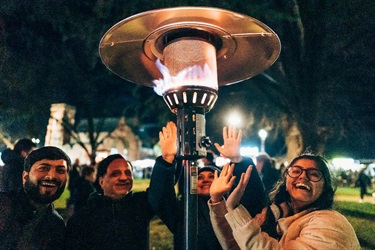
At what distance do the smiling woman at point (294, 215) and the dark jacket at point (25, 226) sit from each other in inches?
56.9

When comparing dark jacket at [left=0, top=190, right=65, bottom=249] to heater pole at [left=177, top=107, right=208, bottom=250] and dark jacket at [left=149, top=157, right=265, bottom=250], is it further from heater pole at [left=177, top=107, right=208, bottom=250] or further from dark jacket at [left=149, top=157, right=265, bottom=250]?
heater pole at [left=177, top=107, right=208, bottom=250]

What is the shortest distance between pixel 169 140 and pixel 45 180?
118 cm

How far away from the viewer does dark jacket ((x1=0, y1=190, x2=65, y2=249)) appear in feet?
8.78

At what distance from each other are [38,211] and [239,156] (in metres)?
2.02

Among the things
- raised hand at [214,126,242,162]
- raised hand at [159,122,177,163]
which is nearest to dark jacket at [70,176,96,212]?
raised hand at [214,126,242,162]

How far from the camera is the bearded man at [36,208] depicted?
2693 millimetres

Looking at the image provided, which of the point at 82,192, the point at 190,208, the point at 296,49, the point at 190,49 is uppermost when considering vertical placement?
the point at 296,49

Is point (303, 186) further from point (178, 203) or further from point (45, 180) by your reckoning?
point (45, 180)

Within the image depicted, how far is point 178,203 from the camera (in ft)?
11.1

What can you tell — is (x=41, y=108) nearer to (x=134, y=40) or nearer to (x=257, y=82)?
(x=257, y=82)

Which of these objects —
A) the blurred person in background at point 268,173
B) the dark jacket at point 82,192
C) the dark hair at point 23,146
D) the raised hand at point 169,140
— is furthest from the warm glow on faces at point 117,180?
the blurred person in background at point 268,173

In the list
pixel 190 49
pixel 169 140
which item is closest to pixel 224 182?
pixel 169 140

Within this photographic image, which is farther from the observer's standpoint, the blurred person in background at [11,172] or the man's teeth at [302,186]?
the blurred person in background at [11,172]

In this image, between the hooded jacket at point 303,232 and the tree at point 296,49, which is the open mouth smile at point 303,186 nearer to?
the hooded jacket at point 303,232
